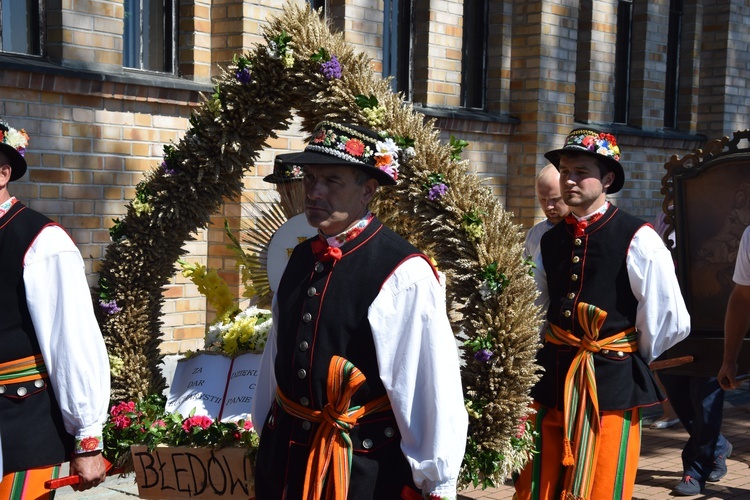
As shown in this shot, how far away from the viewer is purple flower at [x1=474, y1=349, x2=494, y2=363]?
3570mm

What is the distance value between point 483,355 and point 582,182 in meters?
1.34

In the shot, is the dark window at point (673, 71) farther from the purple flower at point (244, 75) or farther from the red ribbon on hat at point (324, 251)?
the red ribbon on hat at point (324, 251)

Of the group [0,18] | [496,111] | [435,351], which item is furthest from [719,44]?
[435,351]

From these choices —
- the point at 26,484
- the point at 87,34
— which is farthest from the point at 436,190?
the point at 87,34

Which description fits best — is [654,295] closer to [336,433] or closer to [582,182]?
[582,182]

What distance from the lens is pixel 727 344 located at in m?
5.35

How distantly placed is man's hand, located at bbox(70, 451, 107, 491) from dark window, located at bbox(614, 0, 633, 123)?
30.8 ft

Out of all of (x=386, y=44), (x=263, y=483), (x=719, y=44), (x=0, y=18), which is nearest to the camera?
(x=263, y=483)

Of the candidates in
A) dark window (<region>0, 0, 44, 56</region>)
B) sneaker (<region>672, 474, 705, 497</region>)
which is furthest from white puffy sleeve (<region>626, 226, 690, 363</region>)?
dark window (<region>0, 0, 44, 56</region>)

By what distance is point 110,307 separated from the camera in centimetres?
418

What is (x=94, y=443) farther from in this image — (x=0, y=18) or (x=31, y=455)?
(x=0, y=18)

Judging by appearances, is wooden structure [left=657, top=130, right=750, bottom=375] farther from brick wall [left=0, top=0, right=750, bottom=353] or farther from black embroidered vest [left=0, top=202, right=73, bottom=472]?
black embroidered vest [left=0, top=202, right=73, bottom=472]

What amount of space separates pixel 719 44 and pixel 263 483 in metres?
10.9

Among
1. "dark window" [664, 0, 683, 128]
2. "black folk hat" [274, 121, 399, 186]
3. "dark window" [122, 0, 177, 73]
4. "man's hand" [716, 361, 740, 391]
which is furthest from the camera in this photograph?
"dark window" [664, 0, 683, 128]
